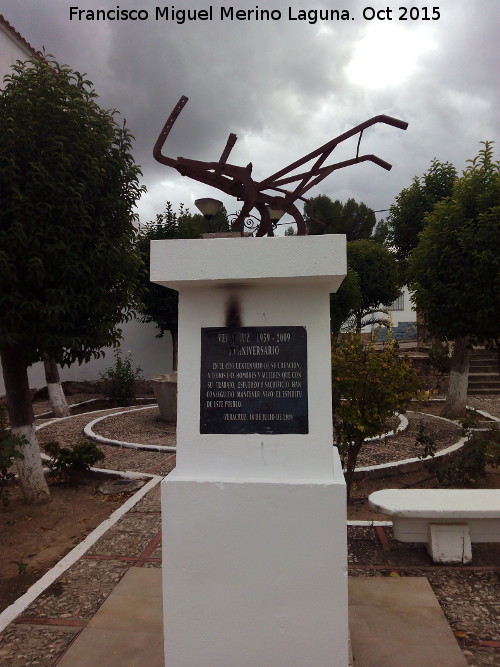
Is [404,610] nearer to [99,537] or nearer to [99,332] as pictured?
[99,537]

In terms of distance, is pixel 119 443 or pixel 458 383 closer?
pixel 119 443

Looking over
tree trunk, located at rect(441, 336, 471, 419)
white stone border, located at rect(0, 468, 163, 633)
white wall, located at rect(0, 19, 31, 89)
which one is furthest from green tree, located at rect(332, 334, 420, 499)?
white wall, located at rect(0, 19, 31, 89)

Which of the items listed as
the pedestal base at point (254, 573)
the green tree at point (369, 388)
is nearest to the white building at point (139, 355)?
the green tree at point (369, 388)

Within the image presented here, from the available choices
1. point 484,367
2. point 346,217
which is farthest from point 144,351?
point 346,217

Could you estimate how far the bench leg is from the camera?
3.98 metres

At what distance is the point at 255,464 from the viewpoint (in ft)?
8.48

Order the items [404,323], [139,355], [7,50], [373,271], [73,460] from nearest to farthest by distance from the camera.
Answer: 1. [73,460]
2. [7,50]
3. [139,355]
4. [373,271]
5. [404,323]

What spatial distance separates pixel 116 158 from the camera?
5254mm

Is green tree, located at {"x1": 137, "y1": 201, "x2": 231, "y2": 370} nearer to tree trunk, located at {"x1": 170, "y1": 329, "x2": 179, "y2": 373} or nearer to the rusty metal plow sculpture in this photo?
tree trunk, located at {"x1": 170, "y1": 329, "x2": 179, "y2": 373}

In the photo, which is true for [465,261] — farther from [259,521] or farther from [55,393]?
[55,393]

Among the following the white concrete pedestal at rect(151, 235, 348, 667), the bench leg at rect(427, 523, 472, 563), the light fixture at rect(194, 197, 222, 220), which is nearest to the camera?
the white concrete pedestal at rect(151, 235, 348, 667)

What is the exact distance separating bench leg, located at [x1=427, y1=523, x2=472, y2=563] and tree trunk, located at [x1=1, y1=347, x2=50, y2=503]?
420 cm

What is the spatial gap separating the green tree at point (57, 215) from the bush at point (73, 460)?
0.76m

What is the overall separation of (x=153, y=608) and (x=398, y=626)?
1621mm
